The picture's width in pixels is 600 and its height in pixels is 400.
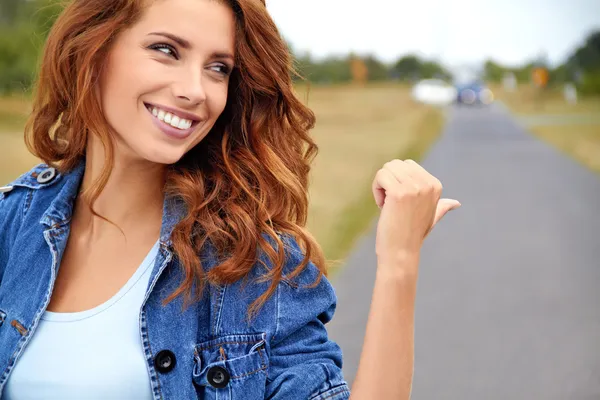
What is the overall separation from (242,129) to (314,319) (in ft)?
2.13

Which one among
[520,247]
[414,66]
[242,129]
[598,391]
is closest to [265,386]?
[242,129]

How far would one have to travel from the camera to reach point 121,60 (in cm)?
219

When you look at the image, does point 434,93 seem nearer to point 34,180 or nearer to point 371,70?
point 371,70

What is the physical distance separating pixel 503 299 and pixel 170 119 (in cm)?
426

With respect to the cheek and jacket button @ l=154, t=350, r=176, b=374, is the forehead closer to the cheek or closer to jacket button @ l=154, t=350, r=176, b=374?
the cheek

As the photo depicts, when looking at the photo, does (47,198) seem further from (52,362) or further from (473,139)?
(473,139)

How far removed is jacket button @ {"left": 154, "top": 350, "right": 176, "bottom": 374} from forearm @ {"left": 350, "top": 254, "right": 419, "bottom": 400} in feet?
1.54

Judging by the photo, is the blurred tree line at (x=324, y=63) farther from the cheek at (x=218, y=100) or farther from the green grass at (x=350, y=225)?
the cheek at (x=218, y=100)

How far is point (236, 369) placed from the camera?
207 cm

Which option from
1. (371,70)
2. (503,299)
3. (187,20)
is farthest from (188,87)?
(371,70)

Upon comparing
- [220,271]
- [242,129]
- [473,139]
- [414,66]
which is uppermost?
[242,129]

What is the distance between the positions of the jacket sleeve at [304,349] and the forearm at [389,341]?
14cm

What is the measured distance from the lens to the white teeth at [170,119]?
2.16 metres

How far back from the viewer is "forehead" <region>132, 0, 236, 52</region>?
6.96 feet
